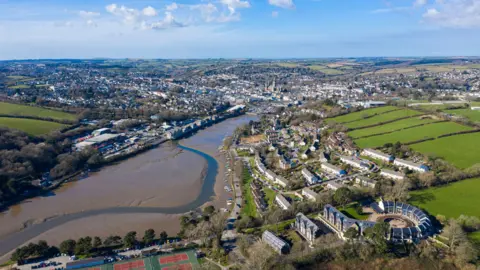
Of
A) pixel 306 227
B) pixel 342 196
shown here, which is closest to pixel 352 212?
pixel 342 196

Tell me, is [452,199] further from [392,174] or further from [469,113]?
[469,113]

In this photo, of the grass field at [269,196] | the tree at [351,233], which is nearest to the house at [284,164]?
the grass field at [269,196]

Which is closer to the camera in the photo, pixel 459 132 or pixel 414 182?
pixel 414 182

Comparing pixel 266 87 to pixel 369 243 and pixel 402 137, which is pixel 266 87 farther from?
pixel 369 243

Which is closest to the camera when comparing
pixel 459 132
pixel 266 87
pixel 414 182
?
pixel 414 182

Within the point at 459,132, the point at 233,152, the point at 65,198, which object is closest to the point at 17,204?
the point at 65,198
